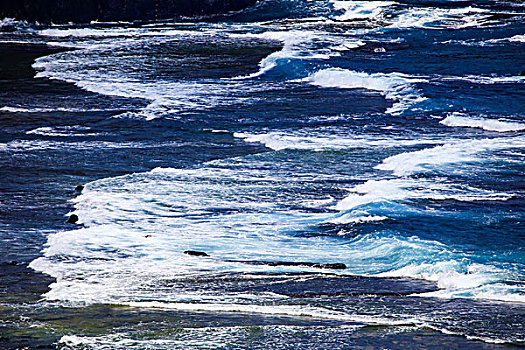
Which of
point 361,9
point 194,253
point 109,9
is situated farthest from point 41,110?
point 109,9

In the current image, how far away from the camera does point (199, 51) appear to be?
74.0ft

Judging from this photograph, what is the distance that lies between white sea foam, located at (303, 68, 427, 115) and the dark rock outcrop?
19.6m

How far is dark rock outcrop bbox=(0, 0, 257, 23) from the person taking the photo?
112 ft

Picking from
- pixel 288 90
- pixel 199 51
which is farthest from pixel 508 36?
pixel 288 90

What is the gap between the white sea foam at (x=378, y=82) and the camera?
14242 millimetres

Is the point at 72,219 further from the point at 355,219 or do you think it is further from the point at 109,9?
the point at 109,9

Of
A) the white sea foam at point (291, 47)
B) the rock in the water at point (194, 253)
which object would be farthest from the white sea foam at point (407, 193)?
the white sea foam at point (291, 47)

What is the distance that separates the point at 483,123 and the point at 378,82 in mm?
4251

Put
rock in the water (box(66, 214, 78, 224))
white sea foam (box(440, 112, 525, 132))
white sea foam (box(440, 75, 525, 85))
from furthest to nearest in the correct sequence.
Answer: white sea foam (box(440, 75, 525, 85))
white sea foam (box(440, 112, 525, 132))
rock in the water (box(66, 214, 78, 224))

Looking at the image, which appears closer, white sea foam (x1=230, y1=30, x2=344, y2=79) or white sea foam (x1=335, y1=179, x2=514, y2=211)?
white sea foam (x1=335, y1=179, x2=514, y2=211)

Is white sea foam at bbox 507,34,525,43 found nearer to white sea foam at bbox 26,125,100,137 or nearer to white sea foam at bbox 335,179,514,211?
white sea foam at bbox 26,125,100,137

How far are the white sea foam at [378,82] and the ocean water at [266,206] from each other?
8 cm

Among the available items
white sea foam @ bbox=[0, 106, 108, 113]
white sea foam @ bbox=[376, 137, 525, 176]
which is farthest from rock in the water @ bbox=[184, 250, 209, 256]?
white sea foam @ bbox=[0, 106, 108, 113]

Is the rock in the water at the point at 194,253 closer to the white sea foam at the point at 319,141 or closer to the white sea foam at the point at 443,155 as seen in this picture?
the white sea foam at the point at 443,155
